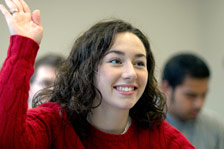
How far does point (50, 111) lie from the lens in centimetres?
108

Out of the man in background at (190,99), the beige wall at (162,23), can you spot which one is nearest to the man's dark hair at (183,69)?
the man in background at (190,99)

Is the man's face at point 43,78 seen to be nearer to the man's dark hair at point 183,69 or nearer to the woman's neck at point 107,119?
the man's dark hair at point 183,69

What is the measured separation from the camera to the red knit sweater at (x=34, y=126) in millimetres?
834

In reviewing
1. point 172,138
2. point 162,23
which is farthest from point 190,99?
point 162,23

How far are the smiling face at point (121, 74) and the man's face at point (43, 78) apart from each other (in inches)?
41.3

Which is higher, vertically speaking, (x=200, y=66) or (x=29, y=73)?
(x=29, y=73)

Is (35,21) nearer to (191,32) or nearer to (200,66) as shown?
(200,66)

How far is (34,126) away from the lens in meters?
0.96

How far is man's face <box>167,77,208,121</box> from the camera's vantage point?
1.99 meters

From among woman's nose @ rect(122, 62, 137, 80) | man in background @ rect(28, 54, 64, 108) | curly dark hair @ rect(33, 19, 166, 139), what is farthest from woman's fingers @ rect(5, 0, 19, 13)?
man in background @ rect(28, 54, 64, 108)

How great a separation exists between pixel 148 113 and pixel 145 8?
250cm

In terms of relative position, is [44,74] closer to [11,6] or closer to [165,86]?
[165,86]

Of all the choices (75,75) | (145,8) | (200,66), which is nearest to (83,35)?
(75,75)

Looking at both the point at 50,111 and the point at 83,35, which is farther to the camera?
the point at 83,35
